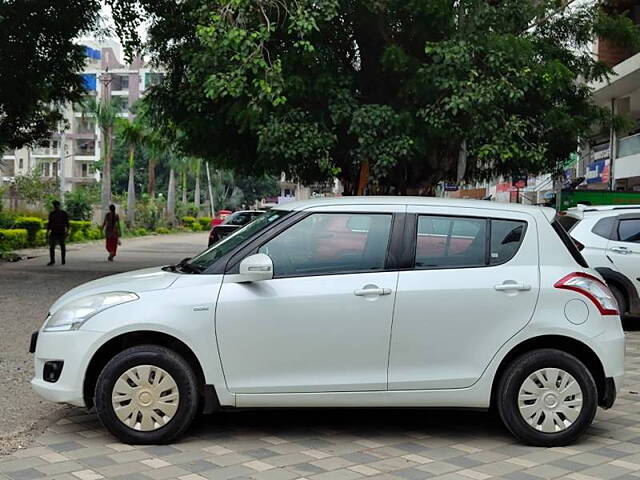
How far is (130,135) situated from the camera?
166 ft

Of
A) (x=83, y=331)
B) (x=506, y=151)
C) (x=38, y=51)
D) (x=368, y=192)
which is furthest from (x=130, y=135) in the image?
(x=83, y=331)

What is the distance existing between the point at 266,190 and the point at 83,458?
83279 mm

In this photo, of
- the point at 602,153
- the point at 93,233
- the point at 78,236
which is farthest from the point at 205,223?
the point at 602,153

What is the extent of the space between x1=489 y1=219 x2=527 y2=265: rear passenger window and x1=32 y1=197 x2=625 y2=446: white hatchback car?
0.01 meters

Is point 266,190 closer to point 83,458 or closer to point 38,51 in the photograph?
point 38,51

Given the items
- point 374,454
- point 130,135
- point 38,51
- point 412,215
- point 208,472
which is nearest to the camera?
point 208,472

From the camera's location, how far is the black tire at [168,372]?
545cm

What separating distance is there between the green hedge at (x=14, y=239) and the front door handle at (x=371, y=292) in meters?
21.9

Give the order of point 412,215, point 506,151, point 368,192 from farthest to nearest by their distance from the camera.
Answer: point 368,192
point 506,151
point 412,215

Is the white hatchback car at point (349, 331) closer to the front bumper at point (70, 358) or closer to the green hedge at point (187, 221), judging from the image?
the front bumper at point (70, 358)

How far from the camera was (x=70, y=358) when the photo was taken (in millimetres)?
5484

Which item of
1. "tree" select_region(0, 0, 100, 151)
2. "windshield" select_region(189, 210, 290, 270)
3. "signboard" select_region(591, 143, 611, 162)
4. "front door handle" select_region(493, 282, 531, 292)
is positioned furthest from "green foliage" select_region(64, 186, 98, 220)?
"front door handle" select_region(493, 282, 531, 292)

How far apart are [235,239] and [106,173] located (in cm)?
3978

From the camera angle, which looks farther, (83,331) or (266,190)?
(266,190)
